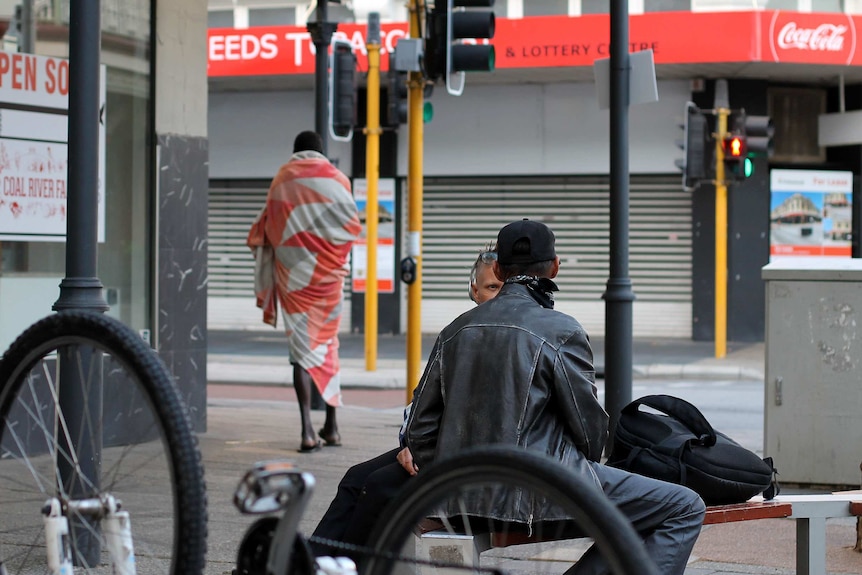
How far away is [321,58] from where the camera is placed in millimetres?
11766

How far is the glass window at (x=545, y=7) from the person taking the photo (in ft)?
70.2

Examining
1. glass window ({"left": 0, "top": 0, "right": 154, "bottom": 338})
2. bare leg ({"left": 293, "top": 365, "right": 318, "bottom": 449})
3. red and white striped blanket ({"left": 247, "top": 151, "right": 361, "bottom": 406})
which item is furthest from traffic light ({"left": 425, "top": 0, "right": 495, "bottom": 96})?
bare leg ({"left": 293, "top": 365, "right": 318, "bottom": 449})

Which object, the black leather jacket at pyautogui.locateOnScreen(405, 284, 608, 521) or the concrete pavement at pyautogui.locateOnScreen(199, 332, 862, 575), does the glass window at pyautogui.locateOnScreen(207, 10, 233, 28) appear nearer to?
the concrete pavement at pyautogui.locateOnScreen(199, 332, 862, 575)

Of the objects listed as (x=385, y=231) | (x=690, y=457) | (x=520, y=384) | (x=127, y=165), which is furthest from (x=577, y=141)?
(x=520, y=384)

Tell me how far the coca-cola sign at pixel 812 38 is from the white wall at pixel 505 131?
198 cm

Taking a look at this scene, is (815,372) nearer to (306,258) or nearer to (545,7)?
(306,258)

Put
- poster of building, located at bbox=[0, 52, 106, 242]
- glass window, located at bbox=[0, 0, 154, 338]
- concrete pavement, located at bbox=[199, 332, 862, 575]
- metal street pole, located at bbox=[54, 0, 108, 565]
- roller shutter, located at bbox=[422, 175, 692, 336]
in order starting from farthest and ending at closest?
1. roller shutter, located at bbox=[422, 175, 692, 336]
2. glass window, located at bbox=[0, 0, 154, 338]
3. poster of building, located at bbox=[0, 52, 106, 242]
4. concrete pavement, located at bbox=[199, 332, 862, 575]
5. metal street pole, located at bbox=[54, 0, 108, 565]

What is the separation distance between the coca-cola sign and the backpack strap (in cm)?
1635

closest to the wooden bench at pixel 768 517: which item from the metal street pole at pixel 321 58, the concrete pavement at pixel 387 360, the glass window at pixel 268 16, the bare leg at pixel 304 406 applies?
the bare leg at pixel 304 406

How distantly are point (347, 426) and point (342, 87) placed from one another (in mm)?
5726

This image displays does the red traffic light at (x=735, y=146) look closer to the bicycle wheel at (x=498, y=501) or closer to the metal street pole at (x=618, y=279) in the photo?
the metal street pole at (x=618, y=279)

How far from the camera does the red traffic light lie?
1655 centimetres

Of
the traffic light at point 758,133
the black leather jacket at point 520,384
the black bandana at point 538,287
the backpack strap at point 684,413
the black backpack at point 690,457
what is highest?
the traffic light at point 758,133

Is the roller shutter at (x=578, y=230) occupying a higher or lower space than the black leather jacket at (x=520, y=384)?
higher
